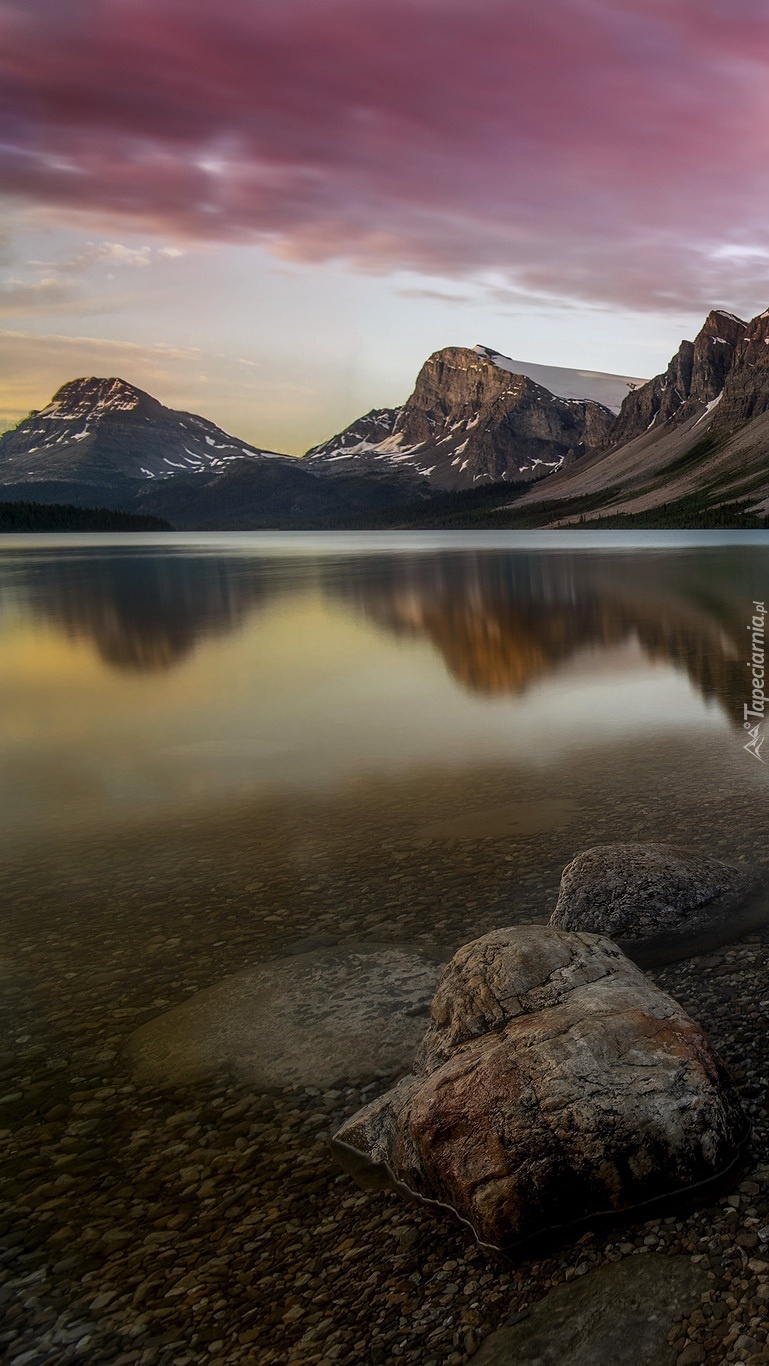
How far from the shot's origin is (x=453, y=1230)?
730 cm

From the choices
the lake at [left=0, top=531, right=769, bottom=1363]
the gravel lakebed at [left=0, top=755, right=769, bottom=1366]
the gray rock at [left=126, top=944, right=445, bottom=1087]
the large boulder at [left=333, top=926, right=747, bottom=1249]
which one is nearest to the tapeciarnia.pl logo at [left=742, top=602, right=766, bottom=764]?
the lake at [left=0, top=531, right=769, bottom=1363]

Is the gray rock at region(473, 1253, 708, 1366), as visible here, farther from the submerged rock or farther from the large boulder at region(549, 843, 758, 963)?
the submerged rock

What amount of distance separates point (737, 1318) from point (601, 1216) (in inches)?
51.6

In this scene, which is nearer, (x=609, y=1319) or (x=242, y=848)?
(x=609, y=1319)

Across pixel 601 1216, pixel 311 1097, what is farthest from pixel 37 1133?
pixel 601 1216

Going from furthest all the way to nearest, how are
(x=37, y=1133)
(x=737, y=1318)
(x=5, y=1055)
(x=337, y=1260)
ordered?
1. (x=5, y=1055)
2. (x=37, y=1133)
3. (x=337, y=1260)
4. (x=737, y=1318)

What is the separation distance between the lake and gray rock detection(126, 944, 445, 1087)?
0.90 ft

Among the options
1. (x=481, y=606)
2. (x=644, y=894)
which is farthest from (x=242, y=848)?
(x=481, y=606)

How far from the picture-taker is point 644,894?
12484 millimetres

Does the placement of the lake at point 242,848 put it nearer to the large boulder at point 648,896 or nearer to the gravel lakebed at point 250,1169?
the gravel lakebed at point 250,1169

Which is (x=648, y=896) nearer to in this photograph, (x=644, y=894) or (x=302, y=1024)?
(x=644, y=894)

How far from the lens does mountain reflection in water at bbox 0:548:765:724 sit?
122 ft

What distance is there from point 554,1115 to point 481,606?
55.3 metres

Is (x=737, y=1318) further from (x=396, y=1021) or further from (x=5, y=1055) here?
(x=5, y=1055)
